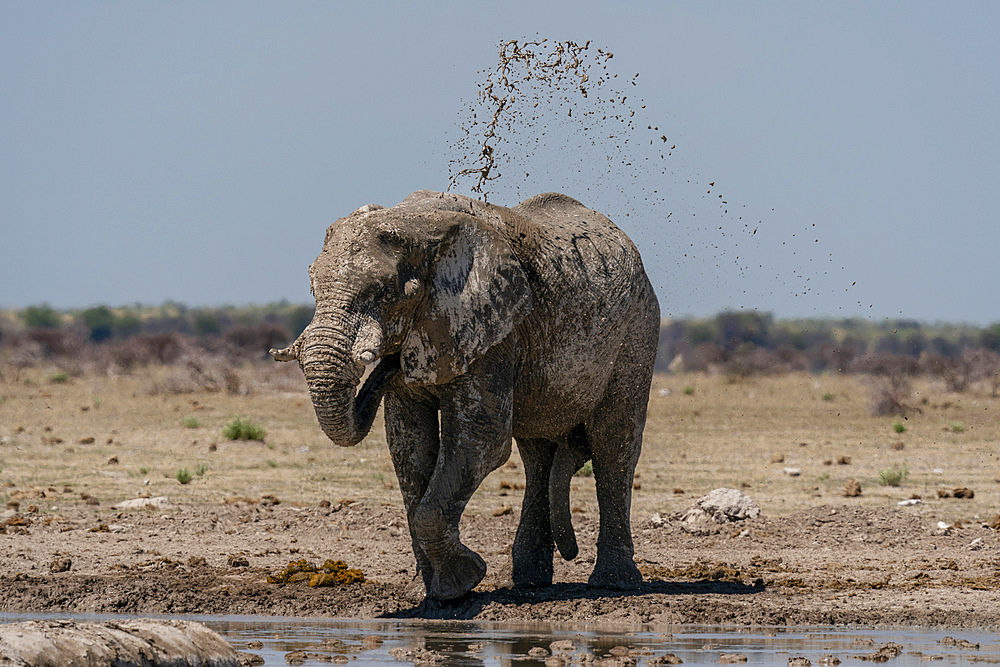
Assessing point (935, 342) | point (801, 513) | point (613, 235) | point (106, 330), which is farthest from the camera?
point (106, 330)

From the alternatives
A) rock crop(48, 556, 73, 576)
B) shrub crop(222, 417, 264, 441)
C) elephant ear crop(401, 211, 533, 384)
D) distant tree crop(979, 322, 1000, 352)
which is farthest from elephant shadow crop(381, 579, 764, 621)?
distant tree crop(979, 322, 1000, 352)

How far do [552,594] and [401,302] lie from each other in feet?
9.05

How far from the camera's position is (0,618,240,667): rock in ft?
21.9

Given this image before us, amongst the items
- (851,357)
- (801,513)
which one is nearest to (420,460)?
(801,513)

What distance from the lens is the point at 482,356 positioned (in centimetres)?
1003

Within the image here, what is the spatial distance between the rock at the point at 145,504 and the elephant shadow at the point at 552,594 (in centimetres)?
564

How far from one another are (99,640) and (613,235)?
5930 millimetres

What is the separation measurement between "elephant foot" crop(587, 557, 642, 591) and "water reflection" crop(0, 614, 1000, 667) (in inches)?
60.1

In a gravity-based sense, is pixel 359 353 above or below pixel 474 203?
below

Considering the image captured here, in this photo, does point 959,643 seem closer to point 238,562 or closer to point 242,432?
point 238,562

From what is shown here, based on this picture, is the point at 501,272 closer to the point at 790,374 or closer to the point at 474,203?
the point at 474,203

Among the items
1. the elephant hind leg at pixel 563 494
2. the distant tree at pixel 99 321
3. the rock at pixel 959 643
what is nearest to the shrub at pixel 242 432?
the elephant hind leg at pixel 563 494

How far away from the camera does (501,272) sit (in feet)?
33.0

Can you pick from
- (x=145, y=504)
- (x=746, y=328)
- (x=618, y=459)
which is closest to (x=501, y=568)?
(x=618, y=459)
